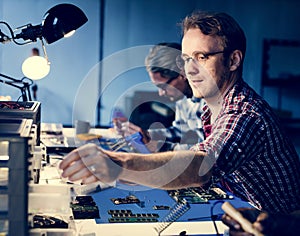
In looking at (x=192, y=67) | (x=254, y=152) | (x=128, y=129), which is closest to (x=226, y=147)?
(x=254, y=152)

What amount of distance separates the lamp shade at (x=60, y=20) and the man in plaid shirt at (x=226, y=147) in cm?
48

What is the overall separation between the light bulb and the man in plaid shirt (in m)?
1.02

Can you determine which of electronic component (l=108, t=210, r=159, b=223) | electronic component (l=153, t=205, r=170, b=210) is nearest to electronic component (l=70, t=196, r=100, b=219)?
electronic component (l=108, t=210, r=159, b=223)

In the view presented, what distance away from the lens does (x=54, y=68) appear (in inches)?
252

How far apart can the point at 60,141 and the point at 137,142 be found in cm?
49

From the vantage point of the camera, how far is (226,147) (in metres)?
1.80

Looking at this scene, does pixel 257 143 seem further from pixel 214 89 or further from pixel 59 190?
pixel 59 190

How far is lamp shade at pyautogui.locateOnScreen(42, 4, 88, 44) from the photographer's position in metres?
2.12

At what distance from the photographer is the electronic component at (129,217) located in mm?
1850

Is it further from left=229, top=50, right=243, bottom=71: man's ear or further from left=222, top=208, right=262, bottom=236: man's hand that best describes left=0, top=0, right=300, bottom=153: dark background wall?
left=222, top=208, right=262, bottom=236: man's hand

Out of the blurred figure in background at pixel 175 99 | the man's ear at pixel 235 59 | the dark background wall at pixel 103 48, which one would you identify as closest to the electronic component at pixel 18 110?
the man's ear at pixel 235 59

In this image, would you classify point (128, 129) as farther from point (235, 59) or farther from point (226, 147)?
point (226, 147)

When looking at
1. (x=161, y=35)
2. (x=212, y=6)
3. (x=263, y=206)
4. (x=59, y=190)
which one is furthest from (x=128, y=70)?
(x=59, y=190)

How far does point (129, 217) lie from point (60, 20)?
85 centimetres
